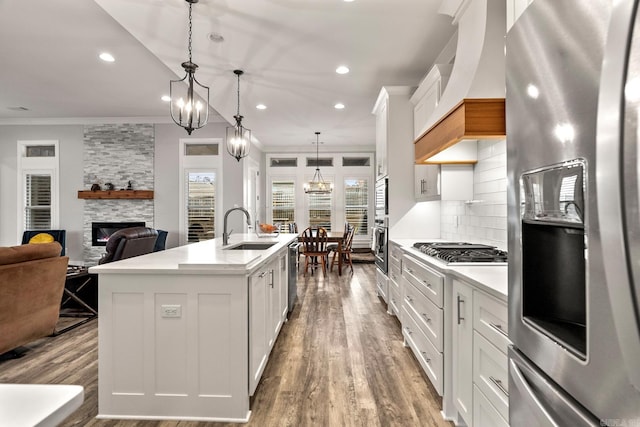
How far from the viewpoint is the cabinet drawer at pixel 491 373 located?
4.52 ft

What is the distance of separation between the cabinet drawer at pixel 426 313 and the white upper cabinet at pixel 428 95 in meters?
1.42

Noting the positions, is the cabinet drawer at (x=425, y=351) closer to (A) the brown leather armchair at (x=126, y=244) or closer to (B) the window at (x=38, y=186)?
(A) the brown leather armchair at (x=126, y=244)

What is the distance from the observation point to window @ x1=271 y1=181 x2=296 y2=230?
952cm

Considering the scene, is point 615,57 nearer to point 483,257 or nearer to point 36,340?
point 483,257

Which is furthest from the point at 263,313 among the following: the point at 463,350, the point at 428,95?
the point at 428,95

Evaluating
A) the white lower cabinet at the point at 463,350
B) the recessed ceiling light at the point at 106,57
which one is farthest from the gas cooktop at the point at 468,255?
the recessed ceiling light at the point at 106,57

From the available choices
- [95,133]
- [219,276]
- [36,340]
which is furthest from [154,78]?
[219,276]

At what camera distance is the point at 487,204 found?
2814 millimetres

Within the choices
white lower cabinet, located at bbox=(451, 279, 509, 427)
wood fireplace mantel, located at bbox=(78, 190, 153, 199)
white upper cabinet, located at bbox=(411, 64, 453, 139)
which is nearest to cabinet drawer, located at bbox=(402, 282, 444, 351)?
white lower cabinet, located at bbox=(451, 279, 509, 427)

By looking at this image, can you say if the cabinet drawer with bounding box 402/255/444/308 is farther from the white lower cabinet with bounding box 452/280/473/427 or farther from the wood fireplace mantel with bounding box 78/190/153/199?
the wood fireplace mantel with bounding box 78/190/153/199

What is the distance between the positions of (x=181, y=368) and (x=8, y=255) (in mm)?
1870

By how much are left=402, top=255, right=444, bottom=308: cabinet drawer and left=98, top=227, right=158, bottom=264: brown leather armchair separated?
2.93m

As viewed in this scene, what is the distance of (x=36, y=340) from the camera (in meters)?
3.13

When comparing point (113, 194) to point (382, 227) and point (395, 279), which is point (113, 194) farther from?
point (395, 279)
